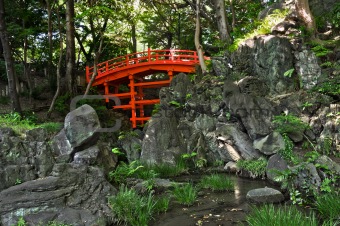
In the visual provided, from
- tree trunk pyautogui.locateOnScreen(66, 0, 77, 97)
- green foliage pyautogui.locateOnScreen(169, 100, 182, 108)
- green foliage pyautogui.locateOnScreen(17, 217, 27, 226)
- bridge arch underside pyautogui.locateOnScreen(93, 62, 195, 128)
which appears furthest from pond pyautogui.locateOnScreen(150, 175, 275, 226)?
tree trunk pyautogui.locateOnScreen(66, 0, 77, 97)

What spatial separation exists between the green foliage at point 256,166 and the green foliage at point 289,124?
1149mm

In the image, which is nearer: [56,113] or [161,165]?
[161,165]

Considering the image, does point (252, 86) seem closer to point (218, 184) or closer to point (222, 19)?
point (218, 184)

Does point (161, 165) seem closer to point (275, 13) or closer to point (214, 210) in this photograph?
point (214, 210)

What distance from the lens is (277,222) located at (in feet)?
12.3

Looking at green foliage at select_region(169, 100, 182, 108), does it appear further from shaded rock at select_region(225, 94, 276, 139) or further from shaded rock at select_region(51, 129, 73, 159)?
shaded rock at select_region(51, 129, 73, 159)

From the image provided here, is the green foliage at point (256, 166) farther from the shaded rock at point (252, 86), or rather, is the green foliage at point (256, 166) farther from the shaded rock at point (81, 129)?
the shaded rock at point (81, 129)

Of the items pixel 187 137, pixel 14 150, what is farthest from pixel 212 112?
pixel 14 150

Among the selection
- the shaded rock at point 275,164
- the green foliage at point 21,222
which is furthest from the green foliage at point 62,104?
the shaded rock at point 275,164

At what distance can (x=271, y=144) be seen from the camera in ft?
29.1

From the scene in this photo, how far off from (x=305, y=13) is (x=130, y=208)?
10.2 m

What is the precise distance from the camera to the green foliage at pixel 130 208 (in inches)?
213

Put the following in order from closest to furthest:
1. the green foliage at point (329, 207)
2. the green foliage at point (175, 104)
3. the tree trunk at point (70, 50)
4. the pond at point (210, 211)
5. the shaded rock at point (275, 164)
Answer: the green foliage at point (329, 207)
the pond at point (210, 211)
the shaded rock at point (275, 164)
the green foliage at point (175, 104)
the tree trunk at point (70, 50)

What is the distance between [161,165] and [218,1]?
9360 millimetres
